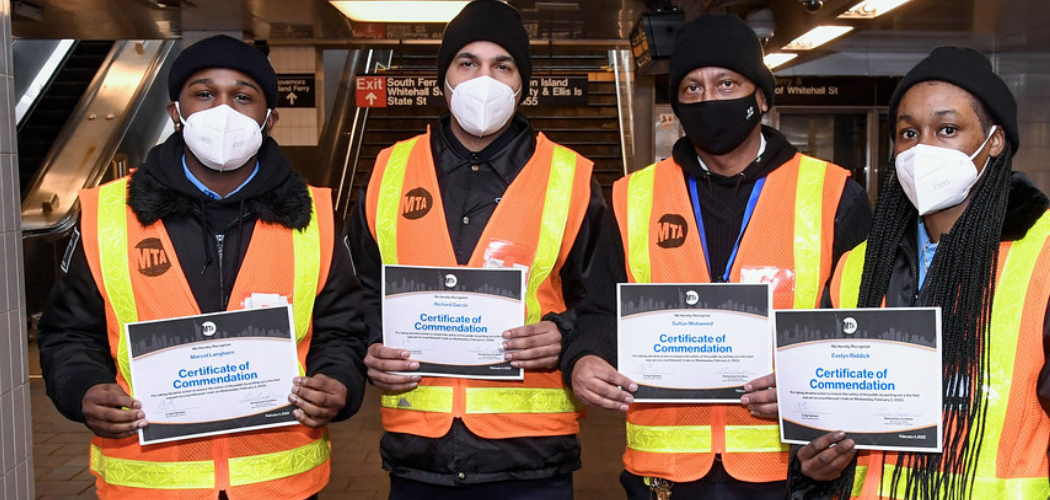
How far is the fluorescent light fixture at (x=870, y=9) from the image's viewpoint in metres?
7.15

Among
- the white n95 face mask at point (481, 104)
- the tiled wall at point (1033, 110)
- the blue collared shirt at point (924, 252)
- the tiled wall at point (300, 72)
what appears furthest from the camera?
the tiled wall at point (300, 72)

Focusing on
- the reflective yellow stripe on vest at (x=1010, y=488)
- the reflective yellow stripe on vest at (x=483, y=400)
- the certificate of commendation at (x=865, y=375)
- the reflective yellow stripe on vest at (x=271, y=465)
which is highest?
the certificate of commendation at (x=865, y=375)

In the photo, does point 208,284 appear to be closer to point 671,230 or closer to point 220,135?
point 220,135

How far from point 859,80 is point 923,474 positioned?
1142 centimetres

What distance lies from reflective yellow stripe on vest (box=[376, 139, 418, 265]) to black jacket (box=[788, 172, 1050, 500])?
42.9 inches

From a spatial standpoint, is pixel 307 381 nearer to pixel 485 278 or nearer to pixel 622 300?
pixel 485 278

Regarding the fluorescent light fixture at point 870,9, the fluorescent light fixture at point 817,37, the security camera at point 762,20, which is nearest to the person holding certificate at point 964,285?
the fluorescent light fixture at point 870,9

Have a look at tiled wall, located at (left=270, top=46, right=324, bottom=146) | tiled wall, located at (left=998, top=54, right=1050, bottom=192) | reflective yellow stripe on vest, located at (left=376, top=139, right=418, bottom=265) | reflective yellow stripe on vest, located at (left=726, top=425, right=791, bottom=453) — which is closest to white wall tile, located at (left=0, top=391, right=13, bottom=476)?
reflective yellow stripe on vest, located at (left=376, top=139, right=418, bottom=265)

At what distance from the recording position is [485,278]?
2115 millimetres

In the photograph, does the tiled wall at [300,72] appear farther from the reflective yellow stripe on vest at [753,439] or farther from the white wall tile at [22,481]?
the reflective yellow stripe on vest at [753,439]

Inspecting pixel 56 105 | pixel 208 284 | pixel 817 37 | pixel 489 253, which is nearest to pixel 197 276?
pixel 208 284

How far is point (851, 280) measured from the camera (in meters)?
1.88

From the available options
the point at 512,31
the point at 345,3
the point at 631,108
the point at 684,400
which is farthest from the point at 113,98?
the point at 684,400

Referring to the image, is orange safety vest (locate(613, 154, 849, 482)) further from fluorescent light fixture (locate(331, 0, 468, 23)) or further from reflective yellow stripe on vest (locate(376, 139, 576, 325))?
fluorescent light fixture (locate(331, 0, 468, 23))
